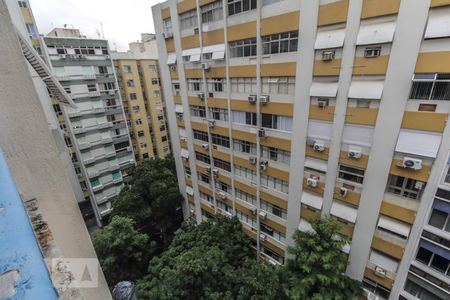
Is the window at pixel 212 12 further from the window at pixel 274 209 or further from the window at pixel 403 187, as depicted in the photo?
the window at pixel 403 187

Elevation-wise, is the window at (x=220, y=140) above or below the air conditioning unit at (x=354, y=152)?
below

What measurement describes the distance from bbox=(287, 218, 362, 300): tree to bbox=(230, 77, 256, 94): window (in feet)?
23.4

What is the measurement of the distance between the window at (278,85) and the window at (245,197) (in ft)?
21.4

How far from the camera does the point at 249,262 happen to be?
1170 cm

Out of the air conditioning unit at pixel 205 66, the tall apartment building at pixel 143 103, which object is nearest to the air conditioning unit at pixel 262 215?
the air conditioning unit at pixel 205 66

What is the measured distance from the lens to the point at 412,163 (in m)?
7.71

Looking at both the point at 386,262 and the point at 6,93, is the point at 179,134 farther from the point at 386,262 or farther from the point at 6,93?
the point at 6,93

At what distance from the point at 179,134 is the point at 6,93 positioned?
16130 mm

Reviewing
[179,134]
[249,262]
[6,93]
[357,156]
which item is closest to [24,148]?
[6,93]

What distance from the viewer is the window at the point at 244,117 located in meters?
12.4

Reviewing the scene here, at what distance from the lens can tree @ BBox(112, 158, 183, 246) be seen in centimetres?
1928

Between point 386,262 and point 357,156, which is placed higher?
point 357,156

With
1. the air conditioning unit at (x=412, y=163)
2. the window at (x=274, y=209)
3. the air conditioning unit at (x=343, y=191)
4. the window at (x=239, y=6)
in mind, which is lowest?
the window at (x=274, y=209)

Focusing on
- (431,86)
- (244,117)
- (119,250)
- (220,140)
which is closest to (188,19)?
(244,117)
